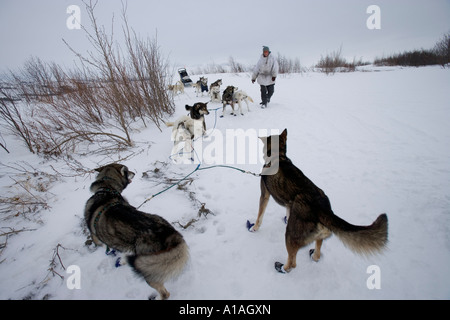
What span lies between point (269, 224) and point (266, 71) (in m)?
7.05

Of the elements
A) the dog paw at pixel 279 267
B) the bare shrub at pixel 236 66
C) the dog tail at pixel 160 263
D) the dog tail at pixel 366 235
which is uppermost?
the bare shrub at pixel 236 66

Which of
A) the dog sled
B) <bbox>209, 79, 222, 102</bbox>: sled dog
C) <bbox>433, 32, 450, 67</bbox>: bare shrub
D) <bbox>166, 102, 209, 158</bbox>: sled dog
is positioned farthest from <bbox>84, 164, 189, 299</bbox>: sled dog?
<bbox>433, 32, 450, 67</bbox>: bare shrub

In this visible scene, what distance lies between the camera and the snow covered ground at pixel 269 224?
1864 millimetres

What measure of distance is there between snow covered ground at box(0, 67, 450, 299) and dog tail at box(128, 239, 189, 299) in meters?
0.49

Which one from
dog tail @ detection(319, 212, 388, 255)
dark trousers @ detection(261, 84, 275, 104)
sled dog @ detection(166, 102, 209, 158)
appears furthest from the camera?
dark trousers @ detection(261, 84, 275, 104)

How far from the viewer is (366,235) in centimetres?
134

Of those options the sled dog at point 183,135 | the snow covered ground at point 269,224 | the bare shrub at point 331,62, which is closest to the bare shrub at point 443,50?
the bare shrub at point 331,62

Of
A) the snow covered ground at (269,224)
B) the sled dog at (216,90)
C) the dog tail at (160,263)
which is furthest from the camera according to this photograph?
the sled dog at (216,90)

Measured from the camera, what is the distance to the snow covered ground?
186cm

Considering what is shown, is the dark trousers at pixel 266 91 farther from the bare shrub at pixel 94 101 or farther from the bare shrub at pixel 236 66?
the bare shrub at pixel 236 66

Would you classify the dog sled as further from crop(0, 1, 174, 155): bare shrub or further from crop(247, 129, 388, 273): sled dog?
crop(247, 129, 388, 273): sled dog

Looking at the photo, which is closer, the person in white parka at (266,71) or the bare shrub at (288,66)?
the person in white parka at (266,71)

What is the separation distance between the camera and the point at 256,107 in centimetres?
830

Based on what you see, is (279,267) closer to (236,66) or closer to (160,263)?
(160,263)
